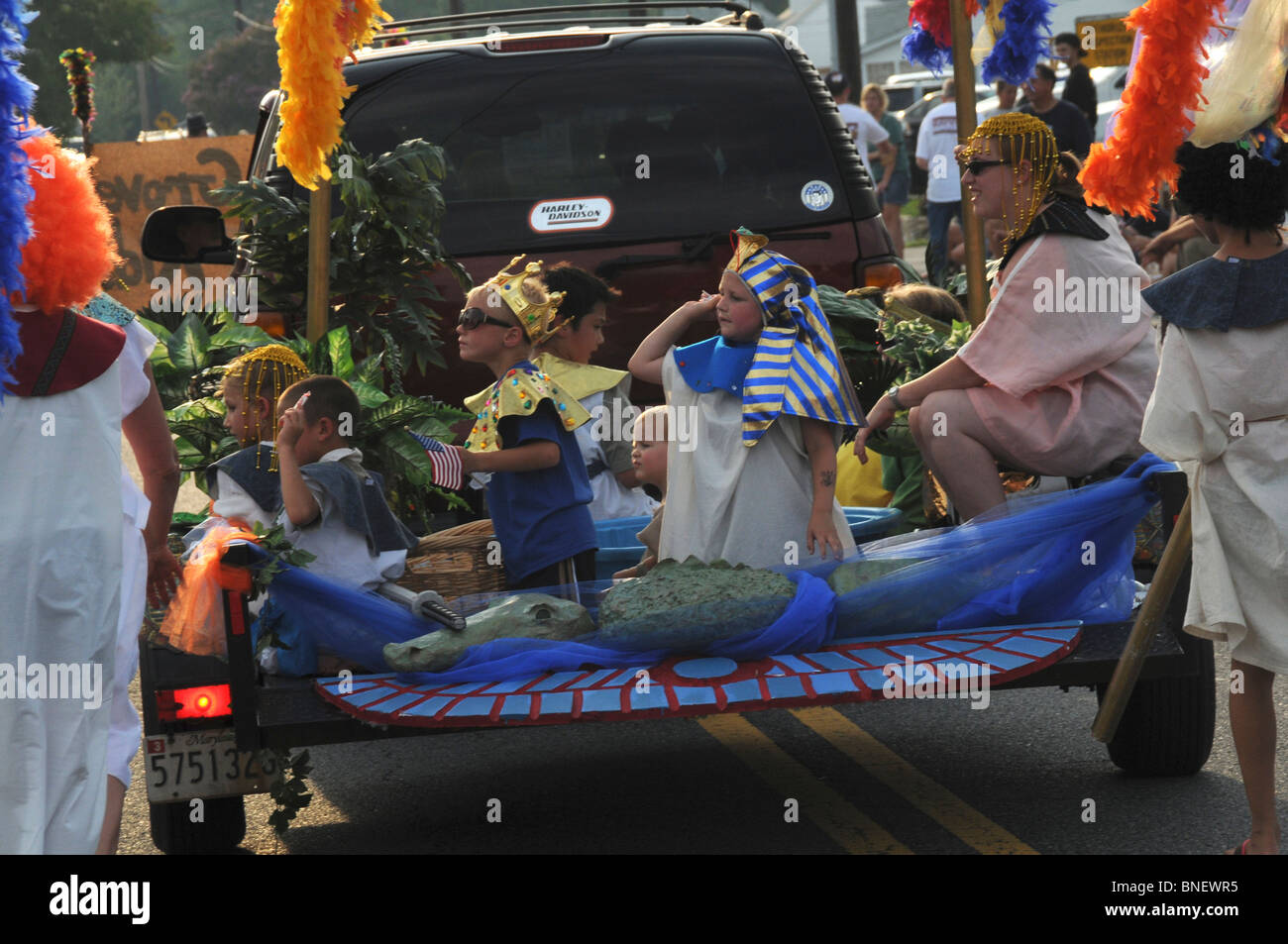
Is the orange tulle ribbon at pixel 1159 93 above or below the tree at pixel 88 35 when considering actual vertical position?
above

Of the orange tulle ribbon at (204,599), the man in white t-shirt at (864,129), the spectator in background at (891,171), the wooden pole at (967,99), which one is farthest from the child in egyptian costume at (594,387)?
the spectator in background at (891,171)

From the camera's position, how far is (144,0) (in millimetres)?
49594

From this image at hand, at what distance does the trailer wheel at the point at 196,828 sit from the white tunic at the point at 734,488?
57.4 inches

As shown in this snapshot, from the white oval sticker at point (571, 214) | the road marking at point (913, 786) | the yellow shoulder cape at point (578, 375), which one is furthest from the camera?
the white oval sticker at point (571, 214)

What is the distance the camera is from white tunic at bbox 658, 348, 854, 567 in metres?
5.52

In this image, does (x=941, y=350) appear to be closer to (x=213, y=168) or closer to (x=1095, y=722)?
(x=1095, y=722)

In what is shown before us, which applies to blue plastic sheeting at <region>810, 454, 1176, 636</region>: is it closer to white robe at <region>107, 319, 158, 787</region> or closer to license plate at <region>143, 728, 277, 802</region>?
license plate at <region>143, 728, 277, 802</region>

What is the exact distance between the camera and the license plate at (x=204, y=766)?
4.90 m

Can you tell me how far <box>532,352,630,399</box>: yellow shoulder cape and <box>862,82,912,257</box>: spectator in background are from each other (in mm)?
11994

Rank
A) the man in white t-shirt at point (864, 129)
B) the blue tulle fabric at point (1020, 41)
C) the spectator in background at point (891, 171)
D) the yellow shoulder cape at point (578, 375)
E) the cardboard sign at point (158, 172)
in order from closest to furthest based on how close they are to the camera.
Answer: the yellow shoulder cape at point (578, 375)
the blue tulle fabric at point (1020, 41)
the man in white t-shirt at point (864, 129)
the spectator in background at point (891, 171)
the cardboard sign at point (158, 172)

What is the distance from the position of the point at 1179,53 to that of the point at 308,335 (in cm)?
304

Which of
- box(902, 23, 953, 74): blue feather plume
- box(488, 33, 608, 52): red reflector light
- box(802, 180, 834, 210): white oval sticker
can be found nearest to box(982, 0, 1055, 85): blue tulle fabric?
box(902, 23, 953, 74): blue feather plume

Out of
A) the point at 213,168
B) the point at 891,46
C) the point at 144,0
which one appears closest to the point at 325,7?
the point at 213,168

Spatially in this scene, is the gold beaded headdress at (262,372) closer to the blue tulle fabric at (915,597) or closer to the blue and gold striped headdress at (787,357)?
the blue tulle fabric at (915,597)
